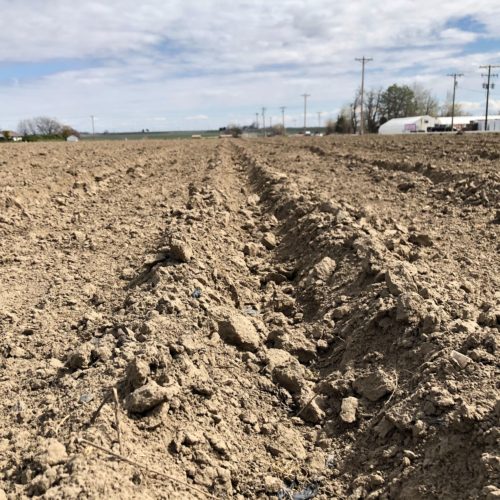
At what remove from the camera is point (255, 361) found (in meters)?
4.09

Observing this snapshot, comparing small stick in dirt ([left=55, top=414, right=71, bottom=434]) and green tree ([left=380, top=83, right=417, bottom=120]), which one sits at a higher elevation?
green tree ([left=380, top=83, right=417, bottom=120])

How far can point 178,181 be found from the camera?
13.8 meters

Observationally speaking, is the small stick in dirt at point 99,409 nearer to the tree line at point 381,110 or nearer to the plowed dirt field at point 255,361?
the plowed dirt field at point 255,361

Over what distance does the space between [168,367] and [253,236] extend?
4.69 m

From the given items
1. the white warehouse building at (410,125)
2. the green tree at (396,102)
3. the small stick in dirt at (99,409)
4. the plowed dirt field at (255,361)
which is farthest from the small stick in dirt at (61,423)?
the green tree at (396,102)

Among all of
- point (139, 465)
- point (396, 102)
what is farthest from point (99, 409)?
point (396, 102)

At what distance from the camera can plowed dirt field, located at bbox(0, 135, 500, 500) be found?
9.10 ft

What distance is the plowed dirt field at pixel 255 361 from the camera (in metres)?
2.77

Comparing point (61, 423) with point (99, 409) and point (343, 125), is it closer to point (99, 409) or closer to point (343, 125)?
point (99, 409)

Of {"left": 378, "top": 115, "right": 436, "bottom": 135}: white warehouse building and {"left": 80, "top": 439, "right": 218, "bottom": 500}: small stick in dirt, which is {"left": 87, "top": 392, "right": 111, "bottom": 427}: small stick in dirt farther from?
{"left": 378, "top": 115, "right": 436, "bottom": 135}: white warehouse building

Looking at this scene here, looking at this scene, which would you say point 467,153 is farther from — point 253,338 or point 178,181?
point 253,338

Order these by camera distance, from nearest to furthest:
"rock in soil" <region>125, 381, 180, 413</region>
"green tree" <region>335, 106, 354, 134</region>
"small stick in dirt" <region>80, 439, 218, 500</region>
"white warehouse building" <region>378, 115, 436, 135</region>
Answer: "small stick in dirt" <region>80, 439, 218, 500</region>
"rock in soil" <region>125, 381, 180, 413</region>
"white warehouse building" <region>378, 115, 436, 135</region>
"green tree" <region>335, 106, 354, 134</region>

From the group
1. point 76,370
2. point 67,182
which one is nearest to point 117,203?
point 67,182

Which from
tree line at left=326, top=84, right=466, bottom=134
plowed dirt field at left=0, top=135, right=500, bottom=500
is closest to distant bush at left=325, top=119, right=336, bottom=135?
tree line at left=326, top=84, right=466, bottom=134
